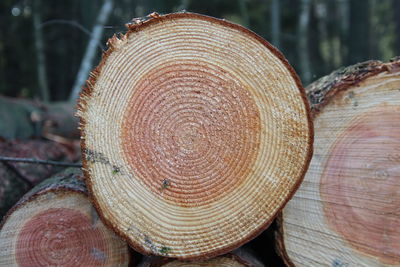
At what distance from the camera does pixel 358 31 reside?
952cm

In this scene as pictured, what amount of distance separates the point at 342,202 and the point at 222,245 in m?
0.63

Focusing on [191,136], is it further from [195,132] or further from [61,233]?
[61,233]

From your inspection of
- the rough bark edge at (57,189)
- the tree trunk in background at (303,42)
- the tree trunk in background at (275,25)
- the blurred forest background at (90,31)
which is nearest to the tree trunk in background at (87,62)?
the blurred forest background at (90,31)

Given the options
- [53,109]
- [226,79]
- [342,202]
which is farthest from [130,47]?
[53,109]

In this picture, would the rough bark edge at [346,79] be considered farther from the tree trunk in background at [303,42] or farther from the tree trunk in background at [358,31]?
the tree trunk in background at [358,31]

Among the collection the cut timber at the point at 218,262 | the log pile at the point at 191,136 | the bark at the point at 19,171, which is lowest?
the bark at the point at 19,171

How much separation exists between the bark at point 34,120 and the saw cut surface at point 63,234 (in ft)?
6.56

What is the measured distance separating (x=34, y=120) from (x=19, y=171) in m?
1.98

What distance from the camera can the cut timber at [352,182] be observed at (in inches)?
74.1

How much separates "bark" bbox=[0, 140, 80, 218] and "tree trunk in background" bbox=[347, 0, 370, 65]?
766 centimetres

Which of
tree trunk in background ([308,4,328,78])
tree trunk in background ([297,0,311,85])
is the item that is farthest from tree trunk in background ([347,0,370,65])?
tree trunk in background ([308,4,328,78])

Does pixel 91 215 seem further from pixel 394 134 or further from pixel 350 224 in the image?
pixel 394 134

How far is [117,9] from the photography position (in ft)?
40.9

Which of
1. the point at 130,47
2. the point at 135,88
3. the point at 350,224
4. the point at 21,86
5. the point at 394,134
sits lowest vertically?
the point at 21,86
